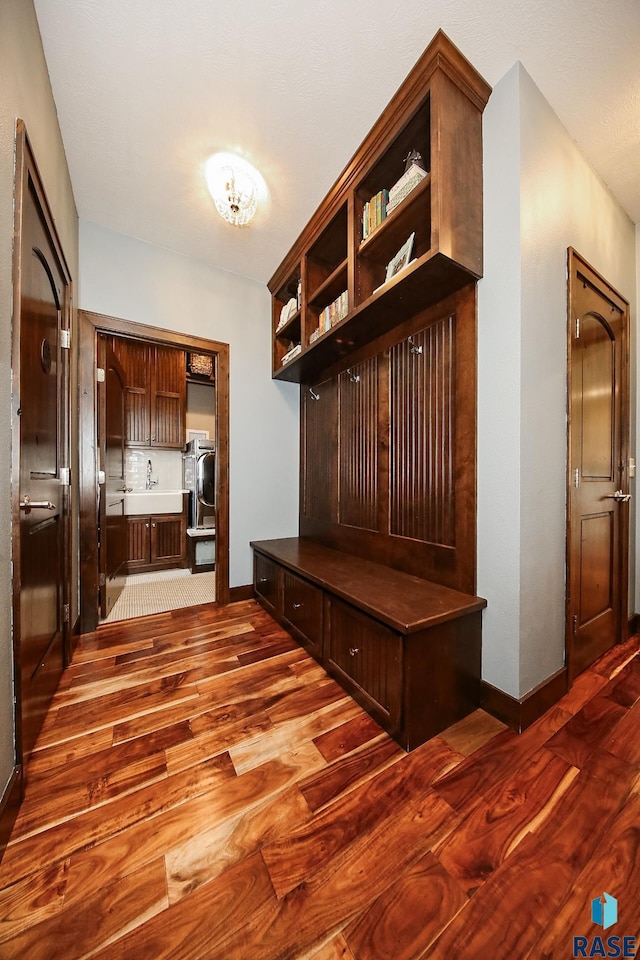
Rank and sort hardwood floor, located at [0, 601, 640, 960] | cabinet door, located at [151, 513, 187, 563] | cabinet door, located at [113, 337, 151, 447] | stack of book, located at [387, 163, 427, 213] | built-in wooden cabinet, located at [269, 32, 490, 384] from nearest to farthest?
hardwood floor, located at [0, 601, 640, 960], built-in wooden cabinet, located at [269, 32, 490, 384], stack of book, located at [387, 163, 427, 213], cabinet door, located at [113, 337, 151, 447], cabinet door, located at [151, 513, 187, 563]

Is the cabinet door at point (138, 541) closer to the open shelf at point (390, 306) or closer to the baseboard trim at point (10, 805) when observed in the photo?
the open shelf at point (390, 306)

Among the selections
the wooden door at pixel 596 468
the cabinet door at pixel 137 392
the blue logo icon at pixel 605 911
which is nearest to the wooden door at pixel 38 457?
the blue logo icon at pixel 605 911

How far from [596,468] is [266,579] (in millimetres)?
2230

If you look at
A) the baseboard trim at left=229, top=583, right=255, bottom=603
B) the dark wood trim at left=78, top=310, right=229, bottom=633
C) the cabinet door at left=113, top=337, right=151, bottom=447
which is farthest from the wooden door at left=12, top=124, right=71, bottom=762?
the cabinet door at left=113, top=337, right=151, bottom=447

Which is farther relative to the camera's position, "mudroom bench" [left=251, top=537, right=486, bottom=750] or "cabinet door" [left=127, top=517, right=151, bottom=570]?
"cabinet door" [left=127, top=517, right=151, bottom=570]

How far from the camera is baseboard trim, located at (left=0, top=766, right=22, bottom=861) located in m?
0.93

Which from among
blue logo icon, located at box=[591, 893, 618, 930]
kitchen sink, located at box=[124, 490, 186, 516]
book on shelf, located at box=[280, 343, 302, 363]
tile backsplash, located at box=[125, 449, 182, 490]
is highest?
book on shelf, located at box=[280, 343, 302, 363]

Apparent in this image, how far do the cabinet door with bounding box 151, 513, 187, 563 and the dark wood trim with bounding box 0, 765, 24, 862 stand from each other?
2.94 m

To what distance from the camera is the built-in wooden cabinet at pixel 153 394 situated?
3.67m

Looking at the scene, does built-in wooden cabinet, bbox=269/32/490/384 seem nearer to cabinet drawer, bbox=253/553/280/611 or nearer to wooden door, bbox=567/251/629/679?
wooden door, bbox=567/251/629/679

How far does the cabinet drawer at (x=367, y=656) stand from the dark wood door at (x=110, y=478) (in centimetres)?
180

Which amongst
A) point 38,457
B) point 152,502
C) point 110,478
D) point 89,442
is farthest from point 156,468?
point 38,457

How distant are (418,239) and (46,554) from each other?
2343mm

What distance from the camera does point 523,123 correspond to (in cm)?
136
